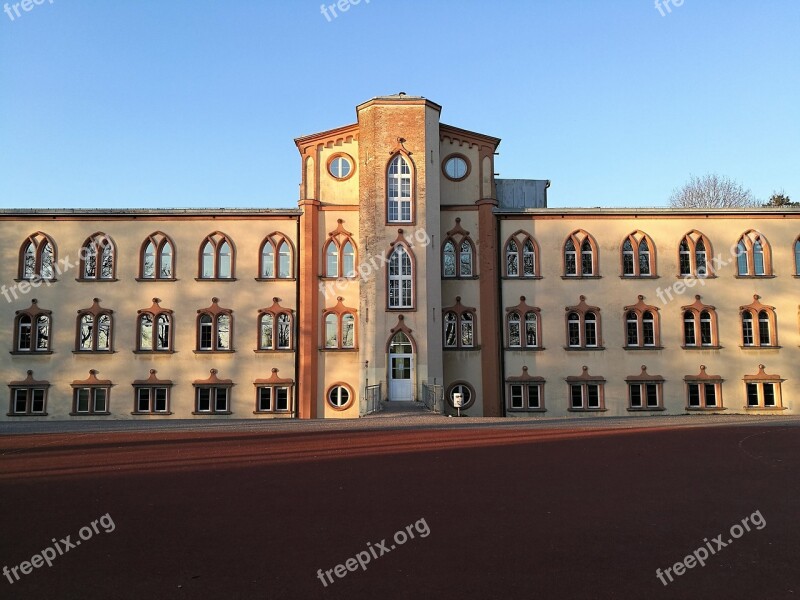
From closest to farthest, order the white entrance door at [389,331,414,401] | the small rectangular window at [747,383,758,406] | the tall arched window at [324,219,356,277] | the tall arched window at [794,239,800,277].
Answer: the white entrance door at [389,331,414,401], the small rectangular window at [747,383,758,406], the tall arched window at [324,219,356,277], the tall arched window at [794,239,800,277]

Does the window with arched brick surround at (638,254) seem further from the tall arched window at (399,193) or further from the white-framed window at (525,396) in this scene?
the tall arched window at (399,193)

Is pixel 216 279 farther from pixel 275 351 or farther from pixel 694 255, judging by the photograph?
pixel 694 255

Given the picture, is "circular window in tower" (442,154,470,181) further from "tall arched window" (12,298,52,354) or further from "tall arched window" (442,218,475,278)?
"tall arched window" (12,298,52,354)

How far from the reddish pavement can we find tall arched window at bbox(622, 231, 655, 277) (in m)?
16.2

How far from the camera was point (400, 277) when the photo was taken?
99.9 ft

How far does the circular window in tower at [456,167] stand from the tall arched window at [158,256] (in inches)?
552

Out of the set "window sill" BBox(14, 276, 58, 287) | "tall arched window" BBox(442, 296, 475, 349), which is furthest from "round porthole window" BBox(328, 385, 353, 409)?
"window sill" BBox(14, 276, 58, 287)

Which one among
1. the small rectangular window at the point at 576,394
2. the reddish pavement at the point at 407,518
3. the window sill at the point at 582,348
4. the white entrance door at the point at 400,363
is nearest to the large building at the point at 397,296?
the small rectangular window at the point at 576,394

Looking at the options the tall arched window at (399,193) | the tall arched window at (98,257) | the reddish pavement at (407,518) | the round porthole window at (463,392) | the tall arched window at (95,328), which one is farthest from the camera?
the tall arched window at (98,257)

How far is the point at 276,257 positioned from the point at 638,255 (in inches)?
698

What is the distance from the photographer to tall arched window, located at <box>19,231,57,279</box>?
31797 mm

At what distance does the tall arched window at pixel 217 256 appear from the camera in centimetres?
3189

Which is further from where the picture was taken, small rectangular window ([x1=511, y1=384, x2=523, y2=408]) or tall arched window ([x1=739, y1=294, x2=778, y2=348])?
tall arched window ([x1=739, y1=294, x2=778, y2=348])

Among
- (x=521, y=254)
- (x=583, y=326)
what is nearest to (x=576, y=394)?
(x=583, y=326)
